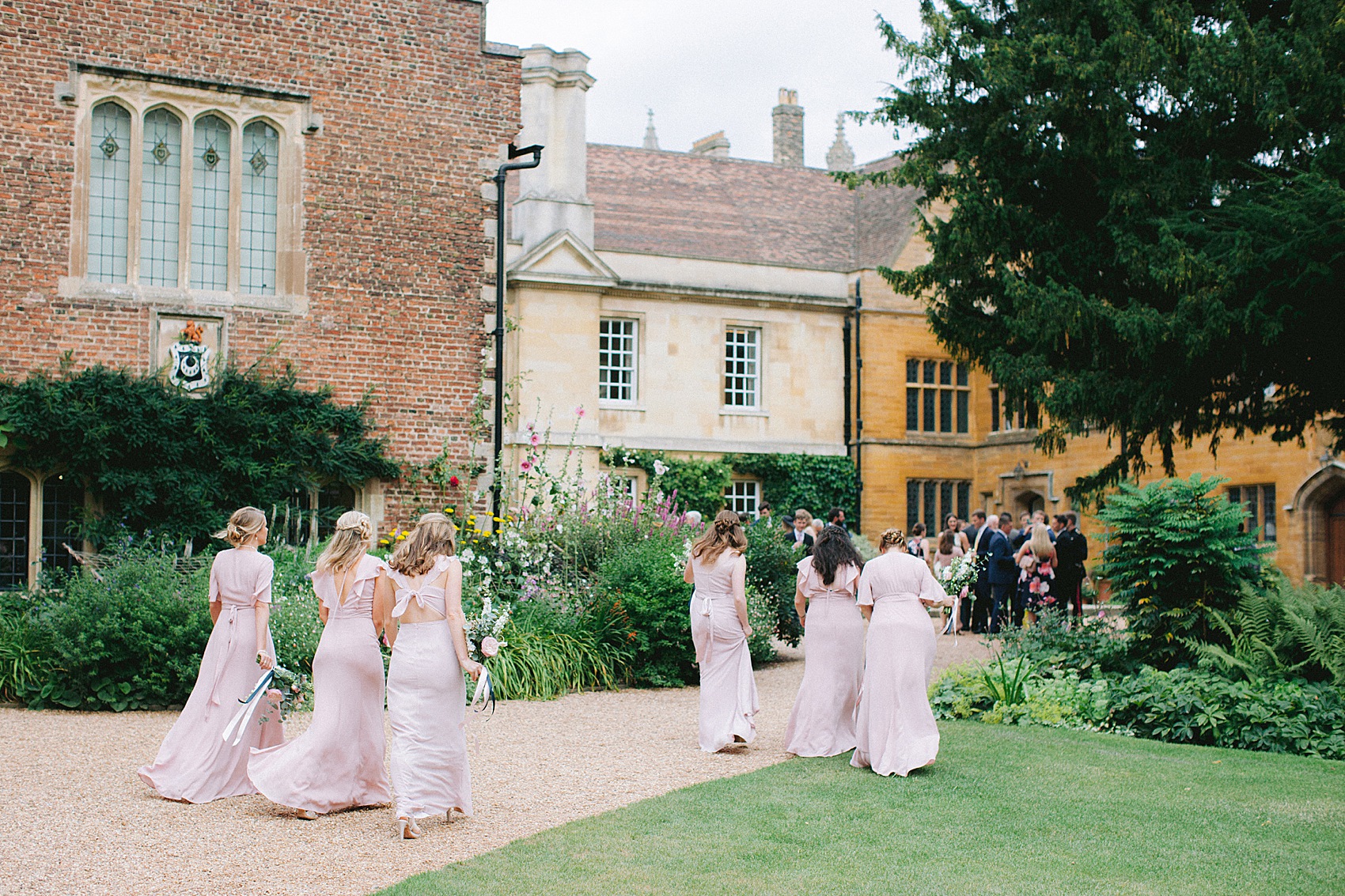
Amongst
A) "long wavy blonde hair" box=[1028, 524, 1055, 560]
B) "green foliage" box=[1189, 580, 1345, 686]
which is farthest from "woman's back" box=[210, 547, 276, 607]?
"long wavy blonde hair" box=[1028, 524, 1055, 560]

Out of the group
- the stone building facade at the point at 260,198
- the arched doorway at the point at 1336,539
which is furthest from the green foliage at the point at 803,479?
the stone building facade at the point at 260,198

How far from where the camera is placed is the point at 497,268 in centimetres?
1697

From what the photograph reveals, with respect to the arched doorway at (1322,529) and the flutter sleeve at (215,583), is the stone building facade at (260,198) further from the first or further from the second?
the arched doorway at (1322,529)

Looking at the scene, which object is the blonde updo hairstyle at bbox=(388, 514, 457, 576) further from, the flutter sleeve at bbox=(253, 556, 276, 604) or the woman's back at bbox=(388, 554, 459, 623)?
the flutter sleeve at bbox=(253, 556, 276, 604)

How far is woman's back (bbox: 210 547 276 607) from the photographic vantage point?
7824 mm

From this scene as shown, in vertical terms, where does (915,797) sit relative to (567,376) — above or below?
below

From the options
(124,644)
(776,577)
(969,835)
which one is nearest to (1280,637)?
(969,835)

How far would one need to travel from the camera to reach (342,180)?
610 inches

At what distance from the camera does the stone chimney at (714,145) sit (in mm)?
37500

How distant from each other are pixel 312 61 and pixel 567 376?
35.5ft

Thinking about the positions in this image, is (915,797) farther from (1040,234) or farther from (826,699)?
(1040,234)

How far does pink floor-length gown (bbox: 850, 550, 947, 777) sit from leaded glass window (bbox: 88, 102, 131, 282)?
10041mm

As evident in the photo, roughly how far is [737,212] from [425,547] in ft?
81.0

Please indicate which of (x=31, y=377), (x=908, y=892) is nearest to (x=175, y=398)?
(x=31, y=377)
